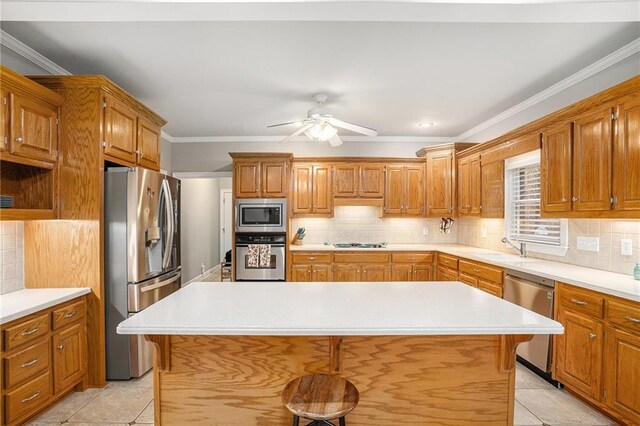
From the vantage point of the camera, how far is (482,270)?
3.41m

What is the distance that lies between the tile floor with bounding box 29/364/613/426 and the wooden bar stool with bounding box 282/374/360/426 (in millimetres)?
1457

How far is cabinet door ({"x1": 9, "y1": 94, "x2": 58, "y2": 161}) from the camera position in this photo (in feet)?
6.68

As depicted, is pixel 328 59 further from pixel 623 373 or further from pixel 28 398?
pixel 28 398

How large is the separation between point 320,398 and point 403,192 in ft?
12.9

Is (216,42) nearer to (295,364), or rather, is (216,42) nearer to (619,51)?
(295,364)

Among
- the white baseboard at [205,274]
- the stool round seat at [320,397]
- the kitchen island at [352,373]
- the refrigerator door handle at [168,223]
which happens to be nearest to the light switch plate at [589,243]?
the kitchen island at [352,373]

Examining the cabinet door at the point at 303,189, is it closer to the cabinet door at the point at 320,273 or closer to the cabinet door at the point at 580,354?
the cabinet door at the point at 320,273

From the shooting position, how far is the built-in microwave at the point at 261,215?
445 cm

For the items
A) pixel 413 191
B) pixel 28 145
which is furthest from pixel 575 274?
pixel 28 145

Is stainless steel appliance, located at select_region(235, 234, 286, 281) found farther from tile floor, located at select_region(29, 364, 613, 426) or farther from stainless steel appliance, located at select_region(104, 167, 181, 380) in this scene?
tile floor, located at select_region(29, 364, 613, 426)

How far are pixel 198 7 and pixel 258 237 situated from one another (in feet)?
10.1

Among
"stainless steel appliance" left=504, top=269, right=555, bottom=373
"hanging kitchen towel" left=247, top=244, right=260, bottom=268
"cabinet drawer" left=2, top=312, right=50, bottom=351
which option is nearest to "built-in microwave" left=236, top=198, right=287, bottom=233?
"hanging kitchen towel" left=247, top=244, right=260, bottom=268

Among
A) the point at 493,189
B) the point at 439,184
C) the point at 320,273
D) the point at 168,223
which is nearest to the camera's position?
the point at 168,223

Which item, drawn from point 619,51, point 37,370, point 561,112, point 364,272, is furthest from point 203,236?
point 619,51
